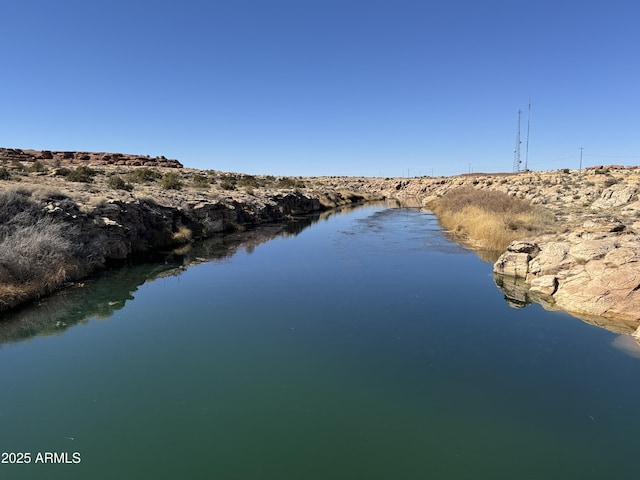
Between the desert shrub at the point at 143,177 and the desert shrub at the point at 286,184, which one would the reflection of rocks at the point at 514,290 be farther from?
the desert shrub at the point at 286,184

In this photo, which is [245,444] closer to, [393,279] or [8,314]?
[8,314]

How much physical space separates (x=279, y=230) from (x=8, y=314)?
21157mm

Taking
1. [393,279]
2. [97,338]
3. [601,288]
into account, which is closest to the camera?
[97,338]

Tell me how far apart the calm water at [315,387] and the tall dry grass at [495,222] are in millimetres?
9610

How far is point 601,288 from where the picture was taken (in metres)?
12.3

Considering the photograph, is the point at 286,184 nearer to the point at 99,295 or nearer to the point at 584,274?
the point at 99,295

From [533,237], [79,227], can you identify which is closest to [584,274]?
[533,237]

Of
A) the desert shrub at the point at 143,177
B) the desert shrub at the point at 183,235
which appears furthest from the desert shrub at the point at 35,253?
the desert shrub at the point at 143,177

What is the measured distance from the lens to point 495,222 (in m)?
23.9

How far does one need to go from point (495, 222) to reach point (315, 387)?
19.3m

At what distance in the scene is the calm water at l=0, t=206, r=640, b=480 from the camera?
5984 mm

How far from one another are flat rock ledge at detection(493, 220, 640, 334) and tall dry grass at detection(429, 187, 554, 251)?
3956mm

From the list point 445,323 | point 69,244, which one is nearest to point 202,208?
point 69,244

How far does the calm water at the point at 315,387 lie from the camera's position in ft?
19.6
